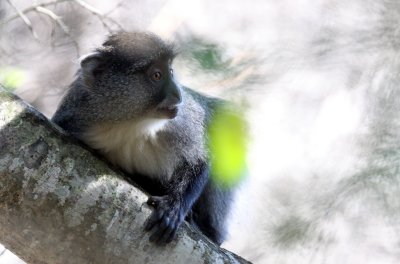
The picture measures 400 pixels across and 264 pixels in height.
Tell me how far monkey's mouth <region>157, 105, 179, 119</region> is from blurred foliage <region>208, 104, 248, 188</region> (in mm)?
333

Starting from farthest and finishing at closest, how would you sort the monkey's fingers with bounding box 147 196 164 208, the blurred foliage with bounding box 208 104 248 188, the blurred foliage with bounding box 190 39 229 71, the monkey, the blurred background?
1. the monkey
2. the blurred foliage with bounding box 208 104 248 188
3. the blurred background
4. the monkey's fingers with bounding box 147 196 164 208
5. the blurred foliage with bounding box 190 39 229 71

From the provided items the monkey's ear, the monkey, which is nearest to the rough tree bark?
the monkey

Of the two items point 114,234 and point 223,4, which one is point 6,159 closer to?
point 114,234

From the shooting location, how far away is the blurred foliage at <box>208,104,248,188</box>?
3.42 m

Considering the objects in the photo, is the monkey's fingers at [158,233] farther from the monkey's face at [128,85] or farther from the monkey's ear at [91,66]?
the monkey's ear at [91,66]

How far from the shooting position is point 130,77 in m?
3.65

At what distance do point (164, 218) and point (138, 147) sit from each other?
1.09 metres

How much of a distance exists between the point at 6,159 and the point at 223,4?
15.5 ft

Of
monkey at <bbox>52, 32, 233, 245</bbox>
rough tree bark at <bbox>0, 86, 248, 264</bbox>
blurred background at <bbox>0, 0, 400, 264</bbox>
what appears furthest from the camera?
monkey at <bbox>52, 32, 233, 245</bbox>

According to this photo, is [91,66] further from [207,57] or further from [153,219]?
[207,57]

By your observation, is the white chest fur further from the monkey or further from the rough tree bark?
the rough tree bark

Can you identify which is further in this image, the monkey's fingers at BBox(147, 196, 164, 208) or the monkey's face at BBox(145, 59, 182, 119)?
the monkey's face at BBox(145, 59, 182, 119)

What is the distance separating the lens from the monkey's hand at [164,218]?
2457mm

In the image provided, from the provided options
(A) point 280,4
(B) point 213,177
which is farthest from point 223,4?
(B) point 213,177
